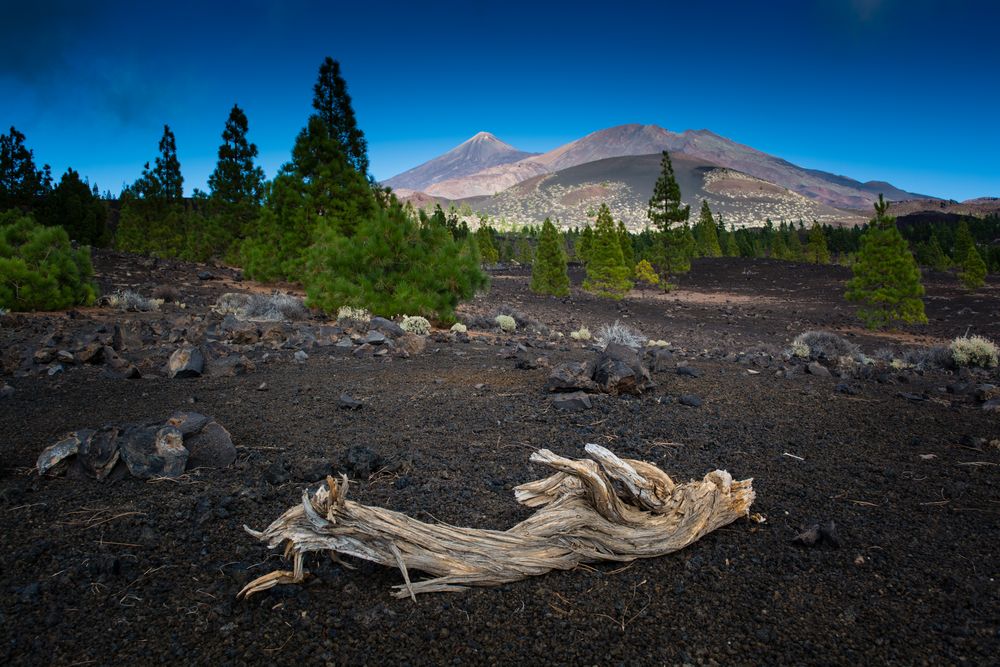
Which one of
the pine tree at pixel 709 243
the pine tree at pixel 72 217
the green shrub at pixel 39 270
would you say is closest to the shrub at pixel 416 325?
the green shrub at pixel 39 270

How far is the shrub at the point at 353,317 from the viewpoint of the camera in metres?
12.0

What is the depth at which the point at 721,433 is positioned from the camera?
17.6 feet

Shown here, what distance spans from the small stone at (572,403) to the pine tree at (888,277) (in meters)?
18.8

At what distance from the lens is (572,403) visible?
20.1 feet

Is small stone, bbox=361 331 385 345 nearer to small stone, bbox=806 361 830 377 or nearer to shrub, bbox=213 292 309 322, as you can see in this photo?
shrub, bbox=213 292 309 322

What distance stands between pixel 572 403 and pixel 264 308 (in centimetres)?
986

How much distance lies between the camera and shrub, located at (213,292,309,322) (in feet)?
42.4

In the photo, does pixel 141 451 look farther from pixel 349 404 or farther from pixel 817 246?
pixel 817 246

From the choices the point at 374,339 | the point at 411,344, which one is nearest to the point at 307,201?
the point at 374,339

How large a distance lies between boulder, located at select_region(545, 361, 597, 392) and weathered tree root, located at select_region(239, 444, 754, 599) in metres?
3.24

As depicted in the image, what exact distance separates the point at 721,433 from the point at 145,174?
4349cm

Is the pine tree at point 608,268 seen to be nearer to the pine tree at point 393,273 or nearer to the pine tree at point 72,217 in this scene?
the pine tree at point 393,273

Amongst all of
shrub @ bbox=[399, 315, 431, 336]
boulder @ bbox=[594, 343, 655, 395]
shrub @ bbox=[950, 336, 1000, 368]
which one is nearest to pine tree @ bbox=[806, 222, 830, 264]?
shrub @ bbox=[950, 336, 1000, 368]

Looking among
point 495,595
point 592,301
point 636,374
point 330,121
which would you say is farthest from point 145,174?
point 495,595
